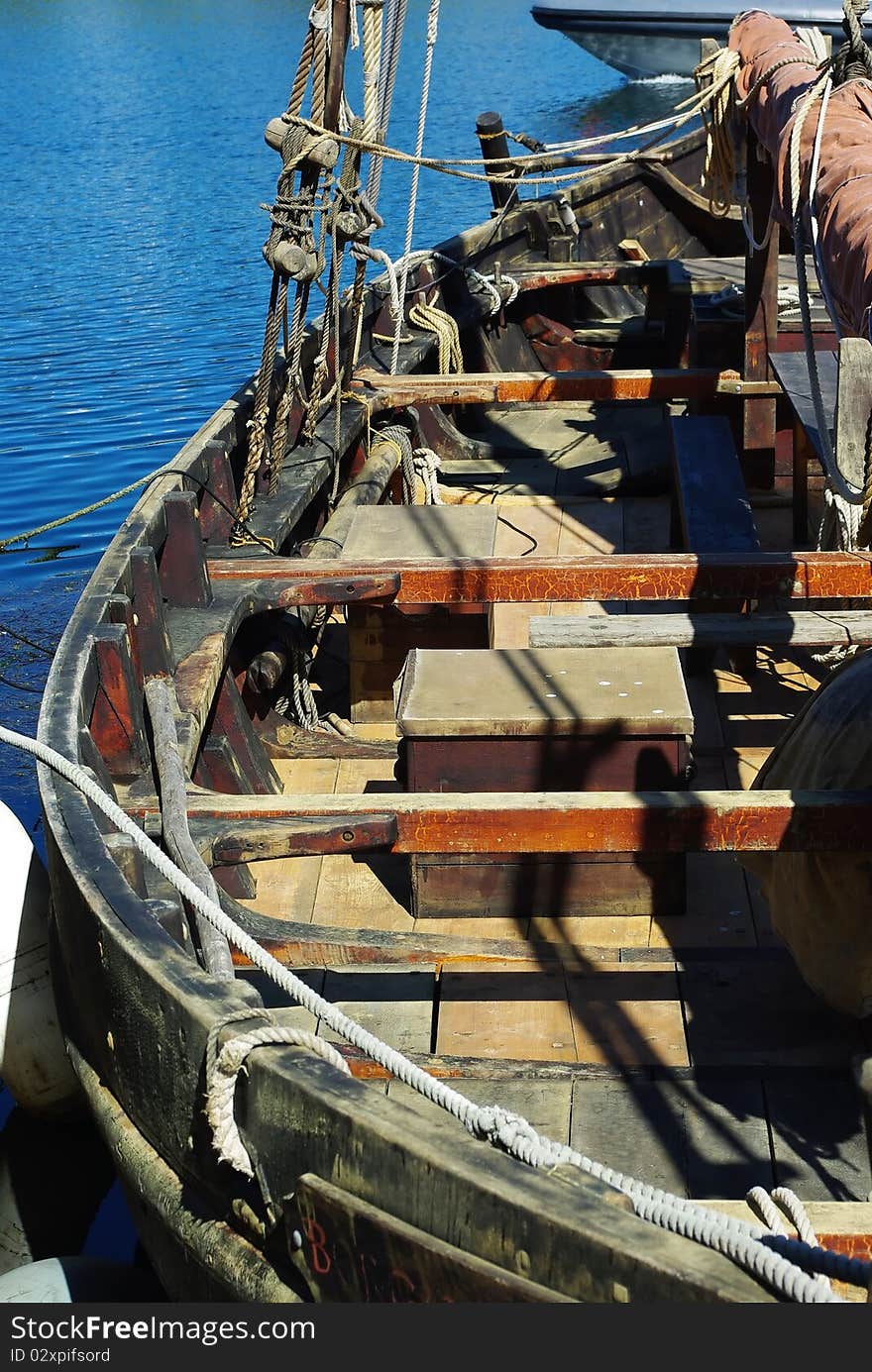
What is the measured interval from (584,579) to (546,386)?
2552mm

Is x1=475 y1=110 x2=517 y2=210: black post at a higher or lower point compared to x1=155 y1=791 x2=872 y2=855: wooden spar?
higher

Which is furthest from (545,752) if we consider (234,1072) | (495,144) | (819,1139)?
(495,144)

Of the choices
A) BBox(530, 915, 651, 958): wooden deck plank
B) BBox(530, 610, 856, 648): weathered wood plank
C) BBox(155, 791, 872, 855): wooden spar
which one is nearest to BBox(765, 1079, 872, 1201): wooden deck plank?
BBox(155, 791, 872, 855): wooden spar

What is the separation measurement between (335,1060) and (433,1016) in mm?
1492

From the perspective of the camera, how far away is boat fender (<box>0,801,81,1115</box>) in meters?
3.06

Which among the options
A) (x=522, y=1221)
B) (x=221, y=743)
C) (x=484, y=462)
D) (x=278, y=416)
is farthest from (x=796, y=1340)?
(x=484, y=462)

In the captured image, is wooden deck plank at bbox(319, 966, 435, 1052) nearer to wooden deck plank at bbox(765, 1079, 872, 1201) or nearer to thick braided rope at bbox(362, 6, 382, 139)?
wooden deck plank at bbox(765, 1079, 872, 1201)

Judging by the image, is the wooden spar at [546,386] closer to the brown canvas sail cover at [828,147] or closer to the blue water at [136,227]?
the brown canvas sail cover at [828,147]

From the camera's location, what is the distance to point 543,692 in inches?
151

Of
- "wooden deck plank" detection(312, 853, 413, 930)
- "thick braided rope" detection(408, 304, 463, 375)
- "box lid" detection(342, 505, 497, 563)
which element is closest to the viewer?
"wooden deck plank" detection(312, 853, 413, 930)

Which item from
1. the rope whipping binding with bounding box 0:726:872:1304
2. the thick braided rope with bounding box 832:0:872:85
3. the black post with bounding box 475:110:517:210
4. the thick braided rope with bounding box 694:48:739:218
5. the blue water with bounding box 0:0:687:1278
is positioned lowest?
the blue water with bounding box 0:0:687:1278

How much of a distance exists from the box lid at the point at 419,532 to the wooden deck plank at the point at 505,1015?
1.64 meters

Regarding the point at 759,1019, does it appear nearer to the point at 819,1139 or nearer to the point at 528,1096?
the point at 819,1139

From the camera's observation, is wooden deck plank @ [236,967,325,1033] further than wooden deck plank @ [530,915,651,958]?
No
